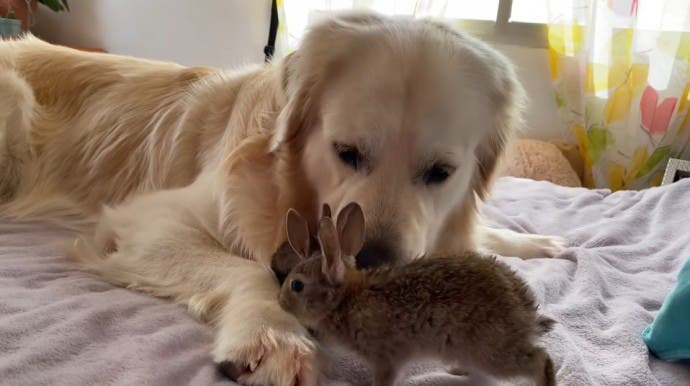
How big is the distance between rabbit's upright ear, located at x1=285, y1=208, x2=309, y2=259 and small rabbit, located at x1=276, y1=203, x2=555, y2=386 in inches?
1.9

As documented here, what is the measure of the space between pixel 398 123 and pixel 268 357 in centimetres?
53

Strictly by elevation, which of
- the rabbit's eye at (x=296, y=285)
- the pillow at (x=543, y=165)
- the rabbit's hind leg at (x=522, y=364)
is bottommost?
the pillow at (x=543, y=165)

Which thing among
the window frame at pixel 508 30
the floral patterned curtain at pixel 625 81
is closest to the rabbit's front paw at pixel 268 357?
the floral patterned curtain at pixel 625 81

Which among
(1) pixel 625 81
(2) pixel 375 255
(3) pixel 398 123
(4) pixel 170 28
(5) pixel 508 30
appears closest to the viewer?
(2) pixel 375 255

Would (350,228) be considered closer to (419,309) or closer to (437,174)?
(419,309)

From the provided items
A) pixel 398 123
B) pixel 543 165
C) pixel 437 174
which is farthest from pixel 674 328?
pixel 543 165

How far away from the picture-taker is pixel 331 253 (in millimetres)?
891

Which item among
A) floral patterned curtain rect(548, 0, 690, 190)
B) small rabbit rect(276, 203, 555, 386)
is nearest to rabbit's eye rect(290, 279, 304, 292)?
small rabbit rect(276, 203, 555, 386)

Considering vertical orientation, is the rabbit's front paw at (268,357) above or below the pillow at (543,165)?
above

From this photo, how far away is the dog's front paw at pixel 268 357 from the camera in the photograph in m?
0.92

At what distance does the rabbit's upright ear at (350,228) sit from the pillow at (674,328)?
23.6 inches

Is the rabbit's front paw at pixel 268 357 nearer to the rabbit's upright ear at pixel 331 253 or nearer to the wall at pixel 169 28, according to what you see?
the rabbit's upright ear at pixel 331 253

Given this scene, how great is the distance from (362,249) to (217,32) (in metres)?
3.25

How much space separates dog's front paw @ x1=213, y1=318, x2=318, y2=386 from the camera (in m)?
0.92
